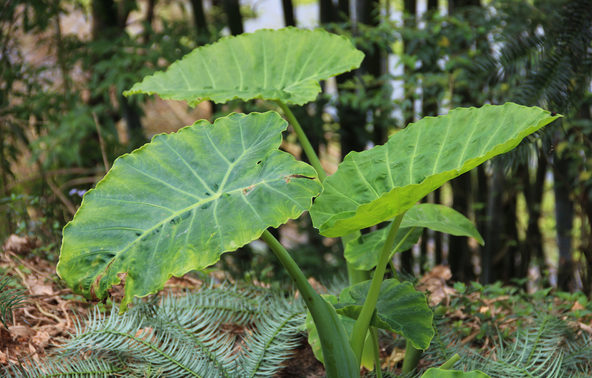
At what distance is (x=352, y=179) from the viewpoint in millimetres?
759

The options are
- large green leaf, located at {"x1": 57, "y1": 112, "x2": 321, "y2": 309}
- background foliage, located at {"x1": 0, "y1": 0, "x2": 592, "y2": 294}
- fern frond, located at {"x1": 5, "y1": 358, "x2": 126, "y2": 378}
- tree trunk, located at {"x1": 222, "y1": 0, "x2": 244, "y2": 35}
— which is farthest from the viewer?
tree trunk, located at {"x1": 222, "y1": 0, "x2": 244, "y2": 35}

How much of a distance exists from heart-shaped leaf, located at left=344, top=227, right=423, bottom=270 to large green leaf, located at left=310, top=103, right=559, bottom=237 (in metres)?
0.18

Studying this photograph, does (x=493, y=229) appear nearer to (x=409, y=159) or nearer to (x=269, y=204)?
(x=409, y=159)

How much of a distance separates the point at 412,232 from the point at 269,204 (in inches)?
18.7

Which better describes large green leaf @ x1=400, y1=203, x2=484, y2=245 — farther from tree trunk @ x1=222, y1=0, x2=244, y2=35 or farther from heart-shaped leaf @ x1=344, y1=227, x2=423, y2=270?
tree trunk @ x1=222, y1=0, x2=244, y2=35

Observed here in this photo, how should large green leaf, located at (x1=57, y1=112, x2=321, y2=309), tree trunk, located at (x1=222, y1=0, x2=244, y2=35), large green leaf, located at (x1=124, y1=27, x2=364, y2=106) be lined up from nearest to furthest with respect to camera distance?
large green leaf, located at (x1=57, y1=112, x2=321, y2=309) → large green leaf, located at (x1=124, y1=27, x2=364, y2=106) → tree trunk, located at (x1=222, y1=0, x2=244, y2=35)

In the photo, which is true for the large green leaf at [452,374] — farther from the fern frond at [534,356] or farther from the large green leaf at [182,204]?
the large green leaf at [182,204]

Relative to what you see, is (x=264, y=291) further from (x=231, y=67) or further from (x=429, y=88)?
(x=429, y=88)

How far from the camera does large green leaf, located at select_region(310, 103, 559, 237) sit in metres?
0.65

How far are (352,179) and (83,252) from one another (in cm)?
44

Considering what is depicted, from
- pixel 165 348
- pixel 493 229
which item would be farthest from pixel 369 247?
pixel 493 229

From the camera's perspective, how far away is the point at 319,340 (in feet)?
2.68

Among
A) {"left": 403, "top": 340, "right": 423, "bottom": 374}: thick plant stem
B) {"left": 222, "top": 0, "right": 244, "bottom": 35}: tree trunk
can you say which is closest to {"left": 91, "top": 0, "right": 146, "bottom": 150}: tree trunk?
{"left": 222, "top": 0, "right": 244, "bottom": 35}: tree trunk

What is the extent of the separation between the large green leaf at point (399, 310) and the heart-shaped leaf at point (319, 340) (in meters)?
0.05
